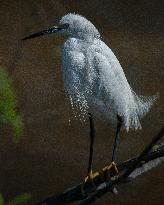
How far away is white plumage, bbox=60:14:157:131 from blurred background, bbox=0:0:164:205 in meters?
0.59

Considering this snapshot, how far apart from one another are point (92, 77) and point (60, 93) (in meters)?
0.79

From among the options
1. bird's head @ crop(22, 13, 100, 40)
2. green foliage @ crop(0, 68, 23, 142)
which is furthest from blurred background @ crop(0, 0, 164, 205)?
green foliage @ crop(0, 68, 23, 142)

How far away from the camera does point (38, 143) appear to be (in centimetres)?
322

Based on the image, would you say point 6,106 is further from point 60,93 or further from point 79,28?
point 60,93

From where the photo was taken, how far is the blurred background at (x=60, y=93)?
3.08m

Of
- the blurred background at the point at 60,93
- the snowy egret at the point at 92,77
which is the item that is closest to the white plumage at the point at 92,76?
the snowy egret at the point at 92,77

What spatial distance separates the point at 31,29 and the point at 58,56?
180 mm

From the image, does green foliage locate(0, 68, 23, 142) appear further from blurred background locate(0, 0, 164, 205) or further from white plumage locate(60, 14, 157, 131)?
blurred background locate(0, 0, 164, 205)

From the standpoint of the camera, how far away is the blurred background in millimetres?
3082

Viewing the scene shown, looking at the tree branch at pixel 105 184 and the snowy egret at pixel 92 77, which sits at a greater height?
the snowy egret at pixel 92 77

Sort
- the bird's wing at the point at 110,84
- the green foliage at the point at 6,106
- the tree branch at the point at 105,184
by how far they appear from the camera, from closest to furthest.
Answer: the tree branch at the point at 105,184 < the green foliage at the point at 6,106 < the bird's wing at the point at 110,84

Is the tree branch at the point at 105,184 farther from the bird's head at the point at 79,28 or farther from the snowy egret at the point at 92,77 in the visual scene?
the bird's head at the point at 79,28

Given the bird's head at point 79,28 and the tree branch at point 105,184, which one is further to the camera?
the bird's head at point 79,28

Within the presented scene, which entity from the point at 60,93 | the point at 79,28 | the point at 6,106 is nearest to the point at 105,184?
the point at 6,106
